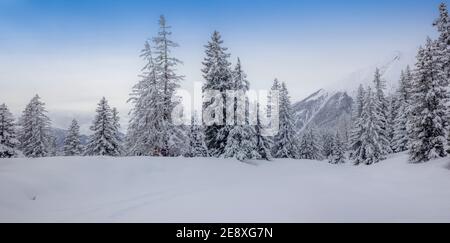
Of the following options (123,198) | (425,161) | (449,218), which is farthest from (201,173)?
(425,161)

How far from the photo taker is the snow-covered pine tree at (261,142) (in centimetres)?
4203

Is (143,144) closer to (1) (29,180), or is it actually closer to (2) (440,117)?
(1) (29,180)

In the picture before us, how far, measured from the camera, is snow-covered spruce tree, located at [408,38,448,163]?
1158 inches

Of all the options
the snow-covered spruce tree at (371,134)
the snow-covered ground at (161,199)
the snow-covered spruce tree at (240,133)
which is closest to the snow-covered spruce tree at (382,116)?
the snow-covered spruce tree at (371,134)

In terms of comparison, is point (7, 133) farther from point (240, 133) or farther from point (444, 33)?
point (444, 33)

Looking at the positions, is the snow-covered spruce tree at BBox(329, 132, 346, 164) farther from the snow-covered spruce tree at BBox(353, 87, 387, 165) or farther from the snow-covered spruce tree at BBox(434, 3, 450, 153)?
the snow-covered spruce tree at BBox(434, 3, 450, 153)

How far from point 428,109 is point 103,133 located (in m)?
35.7

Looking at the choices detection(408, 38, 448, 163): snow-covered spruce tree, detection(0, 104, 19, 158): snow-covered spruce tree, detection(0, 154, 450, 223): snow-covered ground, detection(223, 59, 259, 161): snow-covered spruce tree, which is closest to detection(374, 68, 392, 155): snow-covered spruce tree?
detection(408, 38, 448, 163): snow-covered spruce tree

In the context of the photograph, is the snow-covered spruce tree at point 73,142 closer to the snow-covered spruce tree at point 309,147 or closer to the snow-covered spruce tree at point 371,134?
the snow-covered spruce tree at point 309,147

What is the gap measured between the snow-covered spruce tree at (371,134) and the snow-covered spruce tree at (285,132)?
1044 cm

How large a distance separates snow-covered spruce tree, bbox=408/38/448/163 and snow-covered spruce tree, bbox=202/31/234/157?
18.6 meters

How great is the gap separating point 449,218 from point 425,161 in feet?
73.8

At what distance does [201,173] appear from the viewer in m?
23.2

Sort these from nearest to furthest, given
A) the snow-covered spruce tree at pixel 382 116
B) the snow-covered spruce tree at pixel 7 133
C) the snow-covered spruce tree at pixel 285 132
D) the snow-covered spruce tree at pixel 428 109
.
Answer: the snow-covered spruce tree at pixel 428 109, the snow-covered spruce tree at pixel 7 133, the snow-covered spruce tree at pixel 382 116, the snow-covered spruce tree at pixel 285 132
